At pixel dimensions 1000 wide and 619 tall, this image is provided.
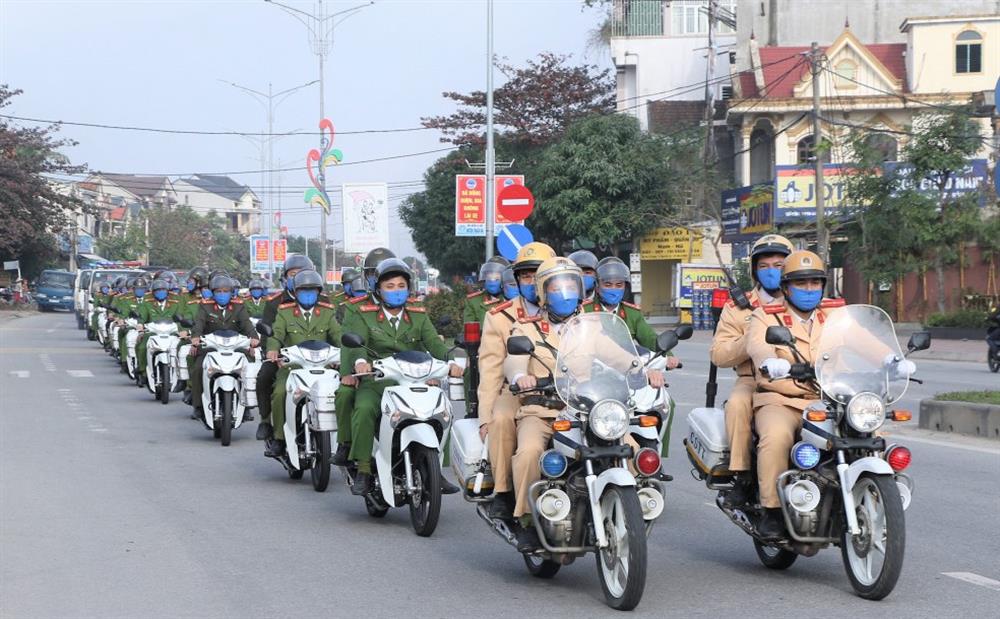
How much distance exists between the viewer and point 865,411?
6.92 m

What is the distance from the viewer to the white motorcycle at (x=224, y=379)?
48.7 feet

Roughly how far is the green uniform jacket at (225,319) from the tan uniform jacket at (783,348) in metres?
9.17

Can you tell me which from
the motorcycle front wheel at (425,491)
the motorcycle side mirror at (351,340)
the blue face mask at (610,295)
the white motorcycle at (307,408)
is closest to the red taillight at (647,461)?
the motorcycle front wheel at (425,491)

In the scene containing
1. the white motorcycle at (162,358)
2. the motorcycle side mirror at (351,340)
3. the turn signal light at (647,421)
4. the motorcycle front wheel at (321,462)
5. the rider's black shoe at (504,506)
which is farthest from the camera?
the white motorcycle at (162,358)

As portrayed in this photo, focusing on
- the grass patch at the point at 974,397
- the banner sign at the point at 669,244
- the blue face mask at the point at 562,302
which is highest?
the banner sign at the point at 669,244

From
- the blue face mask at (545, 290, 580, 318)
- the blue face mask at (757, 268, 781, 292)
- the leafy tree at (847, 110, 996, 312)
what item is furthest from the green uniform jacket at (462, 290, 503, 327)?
the leafy tree at (847, 110, 996, 312)

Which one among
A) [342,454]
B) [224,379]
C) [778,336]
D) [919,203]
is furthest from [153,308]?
[919,203]

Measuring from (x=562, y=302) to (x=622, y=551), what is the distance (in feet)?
4.69

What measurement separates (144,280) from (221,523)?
19.3 m

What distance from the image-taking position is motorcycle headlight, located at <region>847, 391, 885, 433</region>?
22.7 ft

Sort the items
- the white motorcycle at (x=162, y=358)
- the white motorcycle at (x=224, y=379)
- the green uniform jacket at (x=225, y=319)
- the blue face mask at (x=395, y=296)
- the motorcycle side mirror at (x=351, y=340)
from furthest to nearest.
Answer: the white motorcycle at (x=162, y=358)
the green uniform jacket at (x=225, y=319)
the white motorcycle at (x=224, y=379)
the blue face mask at (x=395, y=296)
the motorcycle side mirror at (x=351, y=340)

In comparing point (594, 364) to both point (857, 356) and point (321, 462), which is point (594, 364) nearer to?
point (857, 356)

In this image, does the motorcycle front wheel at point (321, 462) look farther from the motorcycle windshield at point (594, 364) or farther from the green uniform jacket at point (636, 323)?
the motorcycle windshield at point (594, 364)

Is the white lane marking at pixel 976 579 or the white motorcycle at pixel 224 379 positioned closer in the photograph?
the white lane marking at pixel 976 579
